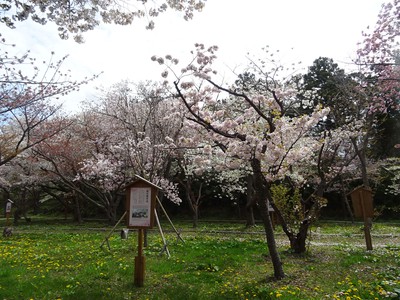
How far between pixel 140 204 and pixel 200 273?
1.80m

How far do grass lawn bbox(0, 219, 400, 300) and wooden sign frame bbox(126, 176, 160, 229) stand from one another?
1.04m

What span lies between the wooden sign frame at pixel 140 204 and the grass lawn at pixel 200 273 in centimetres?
104

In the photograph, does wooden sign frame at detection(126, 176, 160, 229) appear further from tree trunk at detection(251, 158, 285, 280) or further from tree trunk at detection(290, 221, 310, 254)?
tree trunk at detection(290, 221, 310, 254)

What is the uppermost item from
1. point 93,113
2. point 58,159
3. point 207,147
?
point 93,113

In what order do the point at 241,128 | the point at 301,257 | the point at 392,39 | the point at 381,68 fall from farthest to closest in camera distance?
the point at 381,68
the point at 392,39
the point at 301,257
the point at 241,128

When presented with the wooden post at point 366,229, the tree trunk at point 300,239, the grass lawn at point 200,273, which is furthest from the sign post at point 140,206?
the wooden post at point 366,229

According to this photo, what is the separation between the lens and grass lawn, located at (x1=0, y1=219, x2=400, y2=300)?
5289 mm

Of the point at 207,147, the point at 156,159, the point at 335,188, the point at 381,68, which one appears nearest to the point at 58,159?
the point at 156,159

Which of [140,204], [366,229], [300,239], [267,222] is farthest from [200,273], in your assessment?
[366,229]

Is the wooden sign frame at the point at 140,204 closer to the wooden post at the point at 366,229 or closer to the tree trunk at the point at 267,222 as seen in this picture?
the tree trunk at the point at 267,222

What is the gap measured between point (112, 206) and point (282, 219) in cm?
1381

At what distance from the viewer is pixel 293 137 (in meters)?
7.55

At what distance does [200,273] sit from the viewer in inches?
261

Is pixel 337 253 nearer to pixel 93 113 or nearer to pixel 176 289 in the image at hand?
pixel 176 289
